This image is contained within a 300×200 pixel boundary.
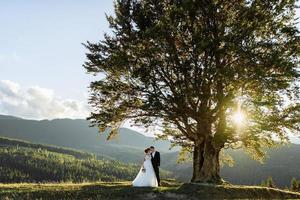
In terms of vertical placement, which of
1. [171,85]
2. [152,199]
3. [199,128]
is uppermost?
[171,85]

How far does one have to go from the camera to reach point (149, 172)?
112 ft

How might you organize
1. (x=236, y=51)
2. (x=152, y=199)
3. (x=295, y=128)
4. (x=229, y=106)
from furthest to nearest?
(x=295, y=128) → (x=229, y=106) → (x=236, y=51) → (x=152, y=199)

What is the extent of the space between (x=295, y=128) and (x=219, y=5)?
547 inches

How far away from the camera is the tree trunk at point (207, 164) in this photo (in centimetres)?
4194

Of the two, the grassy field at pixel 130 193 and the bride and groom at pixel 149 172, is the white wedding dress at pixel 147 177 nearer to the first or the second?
the bride and groom at pixel 149 172

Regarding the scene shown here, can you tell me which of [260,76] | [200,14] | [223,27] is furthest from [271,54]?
[200,14]

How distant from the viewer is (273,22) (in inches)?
1467

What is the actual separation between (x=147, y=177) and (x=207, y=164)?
10169 millimetres

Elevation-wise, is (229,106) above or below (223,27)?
below

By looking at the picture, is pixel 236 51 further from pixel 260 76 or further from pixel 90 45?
pixel 90 45

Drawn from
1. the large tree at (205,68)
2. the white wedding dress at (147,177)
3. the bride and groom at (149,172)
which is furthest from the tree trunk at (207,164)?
the white wedding dress at (147,177)

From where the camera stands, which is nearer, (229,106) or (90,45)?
(229,106)

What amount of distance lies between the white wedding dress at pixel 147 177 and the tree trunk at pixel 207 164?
8798 mm

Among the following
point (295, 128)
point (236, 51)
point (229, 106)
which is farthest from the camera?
point (295, 128)
